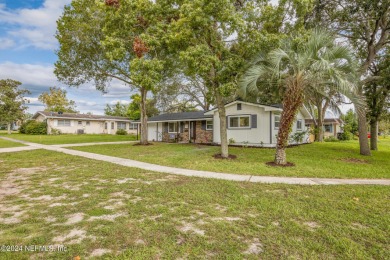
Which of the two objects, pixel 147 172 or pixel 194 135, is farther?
pixel 194 135

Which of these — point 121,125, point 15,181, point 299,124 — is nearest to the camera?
point 15,181

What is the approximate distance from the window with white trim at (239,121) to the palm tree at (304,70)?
7.07m

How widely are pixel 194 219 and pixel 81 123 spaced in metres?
38.9

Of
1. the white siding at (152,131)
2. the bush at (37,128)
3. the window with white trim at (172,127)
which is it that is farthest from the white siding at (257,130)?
the bush at (37,128)

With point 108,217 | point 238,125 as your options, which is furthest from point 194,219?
point 238,125

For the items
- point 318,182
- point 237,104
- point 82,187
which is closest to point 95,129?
point 237,104

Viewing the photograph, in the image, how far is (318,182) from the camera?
6.48 m

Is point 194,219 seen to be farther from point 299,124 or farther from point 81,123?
point 81,123

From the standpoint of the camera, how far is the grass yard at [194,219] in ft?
9.41

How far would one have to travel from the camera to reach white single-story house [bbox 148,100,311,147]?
51.6 feet

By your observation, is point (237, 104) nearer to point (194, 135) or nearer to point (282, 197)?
point (194, 135)

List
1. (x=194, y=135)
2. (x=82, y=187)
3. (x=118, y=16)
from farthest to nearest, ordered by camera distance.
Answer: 1. (x=194, y=135)
2. (x=118, y=16)
3. (x=82, y=187)

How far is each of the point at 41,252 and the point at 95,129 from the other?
39.8 m

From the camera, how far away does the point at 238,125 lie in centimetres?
1708
